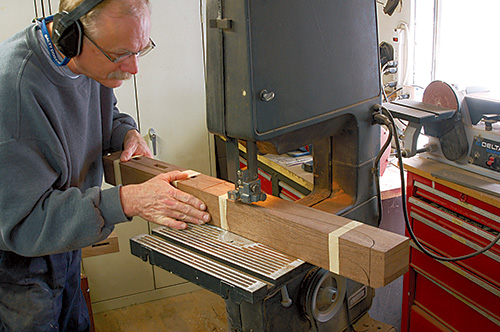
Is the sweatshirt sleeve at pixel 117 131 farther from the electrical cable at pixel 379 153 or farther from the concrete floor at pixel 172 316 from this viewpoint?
the concrete floor at pixel 172 316

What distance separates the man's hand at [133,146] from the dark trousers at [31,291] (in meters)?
0.40

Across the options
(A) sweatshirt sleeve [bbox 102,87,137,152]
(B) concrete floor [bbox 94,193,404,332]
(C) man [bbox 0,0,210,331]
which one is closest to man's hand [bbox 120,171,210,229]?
(C) man [bbox 0,0,210,331]

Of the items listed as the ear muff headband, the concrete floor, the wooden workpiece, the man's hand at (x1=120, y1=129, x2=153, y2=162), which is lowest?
the concrete floor

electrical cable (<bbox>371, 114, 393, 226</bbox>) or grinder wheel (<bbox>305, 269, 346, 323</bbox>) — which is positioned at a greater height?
electrical cable (<bbox>371, 114, 393, 226</bbox>)

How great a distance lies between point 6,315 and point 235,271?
87 cm

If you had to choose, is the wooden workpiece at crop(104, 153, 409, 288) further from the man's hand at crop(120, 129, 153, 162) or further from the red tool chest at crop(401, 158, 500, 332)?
the red tool chest at crop(401, 158, 500, 332)

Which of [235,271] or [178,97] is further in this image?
[178,97]

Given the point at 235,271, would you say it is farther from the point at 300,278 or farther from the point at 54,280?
the point at 54,280

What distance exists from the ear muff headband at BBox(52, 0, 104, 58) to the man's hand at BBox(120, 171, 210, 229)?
0.40 meters

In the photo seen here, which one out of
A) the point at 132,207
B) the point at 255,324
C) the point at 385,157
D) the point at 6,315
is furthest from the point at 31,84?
the point at 385,157

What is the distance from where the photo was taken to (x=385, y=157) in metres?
2.00

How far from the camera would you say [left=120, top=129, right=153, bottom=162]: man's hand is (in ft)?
5.48

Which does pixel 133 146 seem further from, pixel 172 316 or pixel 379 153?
pixel 172 316

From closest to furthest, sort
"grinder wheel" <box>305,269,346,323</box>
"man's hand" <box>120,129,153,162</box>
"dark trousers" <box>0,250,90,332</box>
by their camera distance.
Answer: "grinder wheel" <box>305,269,346,323</box> < "dark trousers" <box>0,250,90,332</box> < "man's hand" <box>120,129,153,162</box>
